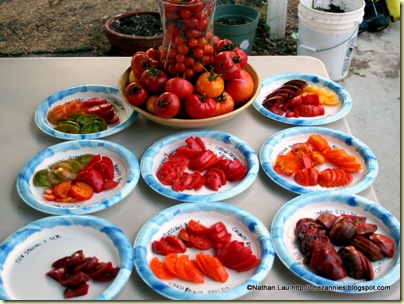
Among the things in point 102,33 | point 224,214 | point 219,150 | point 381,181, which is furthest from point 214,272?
point 102,33

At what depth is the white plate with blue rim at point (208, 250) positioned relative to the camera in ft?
3.24

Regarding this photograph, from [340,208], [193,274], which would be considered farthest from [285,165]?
[193,274]

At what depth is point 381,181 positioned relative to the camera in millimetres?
2455

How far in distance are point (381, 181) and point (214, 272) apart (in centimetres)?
174

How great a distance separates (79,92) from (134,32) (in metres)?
1.79

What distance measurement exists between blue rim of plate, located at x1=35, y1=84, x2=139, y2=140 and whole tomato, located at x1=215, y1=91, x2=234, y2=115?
12.2 inches

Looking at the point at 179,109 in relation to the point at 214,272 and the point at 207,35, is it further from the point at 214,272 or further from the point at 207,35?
the point at 214,272

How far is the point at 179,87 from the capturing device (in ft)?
4.55

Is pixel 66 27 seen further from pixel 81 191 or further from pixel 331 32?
pixel 81 191

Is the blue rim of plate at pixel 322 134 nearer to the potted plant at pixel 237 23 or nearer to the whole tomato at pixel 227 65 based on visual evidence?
the whole tomato at pixel 227 65

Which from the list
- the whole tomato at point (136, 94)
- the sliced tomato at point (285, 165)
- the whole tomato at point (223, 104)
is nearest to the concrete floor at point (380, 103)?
the sliced tomato at point (285, 165)

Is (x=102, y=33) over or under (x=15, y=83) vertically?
under

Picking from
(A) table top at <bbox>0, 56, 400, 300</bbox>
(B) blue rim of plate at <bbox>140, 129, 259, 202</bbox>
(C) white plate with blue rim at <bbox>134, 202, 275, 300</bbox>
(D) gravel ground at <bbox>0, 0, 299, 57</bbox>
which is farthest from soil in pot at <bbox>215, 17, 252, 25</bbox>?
(C) white plate with blue rim at <bbox>134, 202, 275, 300</bbox>

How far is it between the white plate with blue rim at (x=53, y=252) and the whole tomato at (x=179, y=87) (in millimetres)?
485
